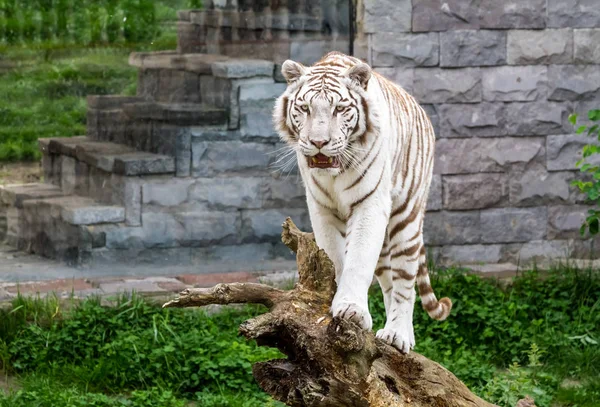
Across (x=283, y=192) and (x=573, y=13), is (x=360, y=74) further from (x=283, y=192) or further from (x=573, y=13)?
(x=573, y=13)

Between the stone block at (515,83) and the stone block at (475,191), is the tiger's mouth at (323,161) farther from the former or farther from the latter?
the stone block at (515,83)

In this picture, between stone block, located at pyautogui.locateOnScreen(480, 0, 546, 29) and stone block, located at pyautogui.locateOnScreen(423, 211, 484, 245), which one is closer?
stone block, located at pyautogui.locateOnScreen(480, 0, 546, 29)

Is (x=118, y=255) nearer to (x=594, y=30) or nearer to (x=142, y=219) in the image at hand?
(x=142, y=219)

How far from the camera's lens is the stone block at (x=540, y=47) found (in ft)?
24.5

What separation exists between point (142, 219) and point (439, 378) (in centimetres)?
327

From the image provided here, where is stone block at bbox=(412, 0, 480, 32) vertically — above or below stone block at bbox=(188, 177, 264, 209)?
above

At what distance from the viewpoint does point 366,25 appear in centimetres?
720

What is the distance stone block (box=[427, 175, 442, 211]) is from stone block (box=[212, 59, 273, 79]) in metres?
1.37

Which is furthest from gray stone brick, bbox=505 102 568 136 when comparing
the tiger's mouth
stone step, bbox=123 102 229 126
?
the tiger's mouth

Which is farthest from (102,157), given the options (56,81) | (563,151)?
(563,151)

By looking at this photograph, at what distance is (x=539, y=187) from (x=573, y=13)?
4.13 feet

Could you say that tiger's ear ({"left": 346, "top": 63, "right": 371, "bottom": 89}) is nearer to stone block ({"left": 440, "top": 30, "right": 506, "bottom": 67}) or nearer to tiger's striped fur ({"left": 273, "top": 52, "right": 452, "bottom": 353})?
tiger's striped fur ({"left": 273, "top": 52, "right": 452, "bottom": 353})

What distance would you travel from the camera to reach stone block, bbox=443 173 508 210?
295 inches

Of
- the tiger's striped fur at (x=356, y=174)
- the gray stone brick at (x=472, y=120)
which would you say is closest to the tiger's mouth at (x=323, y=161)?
the tiger's striped fur at (x=356, y=174)
